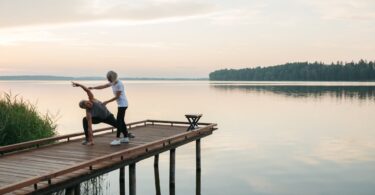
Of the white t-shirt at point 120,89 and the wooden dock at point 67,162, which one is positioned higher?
the white t-shirt at point 120,89

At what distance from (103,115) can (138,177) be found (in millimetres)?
9915

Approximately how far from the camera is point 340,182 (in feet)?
72.5

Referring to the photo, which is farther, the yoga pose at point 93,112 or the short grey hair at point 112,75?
the yoga pose at point 93,112

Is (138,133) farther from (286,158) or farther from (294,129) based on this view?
(294,129)

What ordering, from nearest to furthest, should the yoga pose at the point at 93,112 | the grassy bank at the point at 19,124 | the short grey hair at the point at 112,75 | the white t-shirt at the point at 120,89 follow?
the short grey hair at the point at 112,75 < the yoga pose at the point at 93,112 < the white t-shirt at the point at 120,89 < the grassy bank at the point at 19,124

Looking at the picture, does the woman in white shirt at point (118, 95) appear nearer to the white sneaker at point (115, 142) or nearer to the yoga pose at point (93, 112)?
the white sneaker at point (115, 142)

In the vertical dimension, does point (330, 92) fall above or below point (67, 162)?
below

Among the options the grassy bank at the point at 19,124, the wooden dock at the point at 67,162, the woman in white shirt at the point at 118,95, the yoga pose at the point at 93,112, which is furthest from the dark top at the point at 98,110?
the grassy bank at the point at 19,124

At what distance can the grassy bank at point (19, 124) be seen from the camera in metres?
17.2

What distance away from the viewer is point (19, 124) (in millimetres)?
17625

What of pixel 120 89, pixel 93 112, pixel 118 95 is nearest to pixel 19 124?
pixel 93 112

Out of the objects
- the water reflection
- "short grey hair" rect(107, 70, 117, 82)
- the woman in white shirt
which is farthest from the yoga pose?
the water reflection

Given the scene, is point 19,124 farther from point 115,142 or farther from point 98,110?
point 98,110

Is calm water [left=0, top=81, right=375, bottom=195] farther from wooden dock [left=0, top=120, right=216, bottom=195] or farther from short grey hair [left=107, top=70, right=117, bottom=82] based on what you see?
short grey hair [left=107, top=70, right=117, bottom=82]
